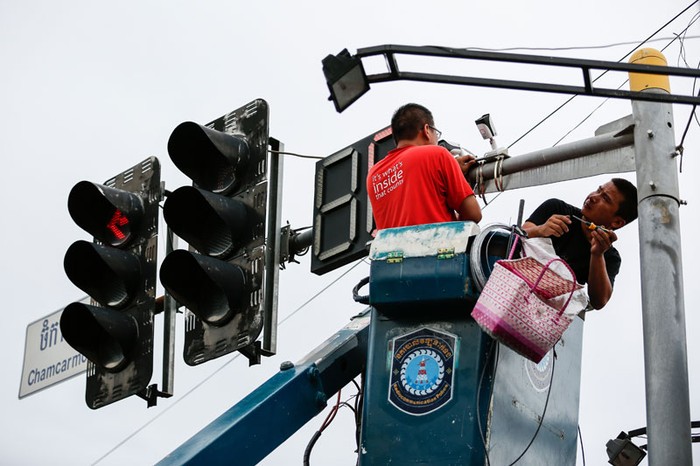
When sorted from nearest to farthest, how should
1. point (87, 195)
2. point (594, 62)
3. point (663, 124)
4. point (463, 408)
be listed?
point (594, 62) < point (463, 408) < point (663, 124) < point (87, 195)

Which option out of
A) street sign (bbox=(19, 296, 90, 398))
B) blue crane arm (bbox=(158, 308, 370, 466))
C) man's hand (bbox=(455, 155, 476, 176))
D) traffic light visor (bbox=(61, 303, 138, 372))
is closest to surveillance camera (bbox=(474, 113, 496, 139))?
man's hand (bbox=(455, 155, 476, 176))

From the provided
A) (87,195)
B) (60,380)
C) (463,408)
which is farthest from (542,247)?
(60,380)

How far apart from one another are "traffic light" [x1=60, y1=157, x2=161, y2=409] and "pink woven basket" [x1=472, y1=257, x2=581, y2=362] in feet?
9.23

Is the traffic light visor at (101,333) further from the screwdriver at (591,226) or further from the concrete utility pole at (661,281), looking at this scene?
the concrete utility pole at (661,281)

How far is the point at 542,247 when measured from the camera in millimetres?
6398

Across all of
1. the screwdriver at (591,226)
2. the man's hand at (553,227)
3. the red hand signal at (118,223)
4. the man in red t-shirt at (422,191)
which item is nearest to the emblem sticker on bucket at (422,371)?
the man in red t-shirt at (422,191)

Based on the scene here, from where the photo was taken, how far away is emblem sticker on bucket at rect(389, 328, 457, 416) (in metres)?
6.17

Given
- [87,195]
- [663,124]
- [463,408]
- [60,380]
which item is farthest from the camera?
[60,380]

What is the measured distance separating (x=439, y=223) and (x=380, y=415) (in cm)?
105

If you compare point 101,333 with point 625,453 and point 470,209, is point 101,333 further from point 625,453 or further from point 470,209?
point 625,453

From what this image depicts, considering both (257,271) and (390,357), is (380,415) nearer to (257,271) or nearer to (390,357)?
(390,357)

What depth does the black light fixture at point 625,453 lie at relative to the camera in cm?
908

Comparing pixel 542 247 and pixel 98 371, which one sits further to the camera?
pixel 98 371

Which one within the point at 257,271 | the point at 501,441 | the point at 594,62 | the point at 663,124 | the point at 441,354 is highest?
the point at 663,124
